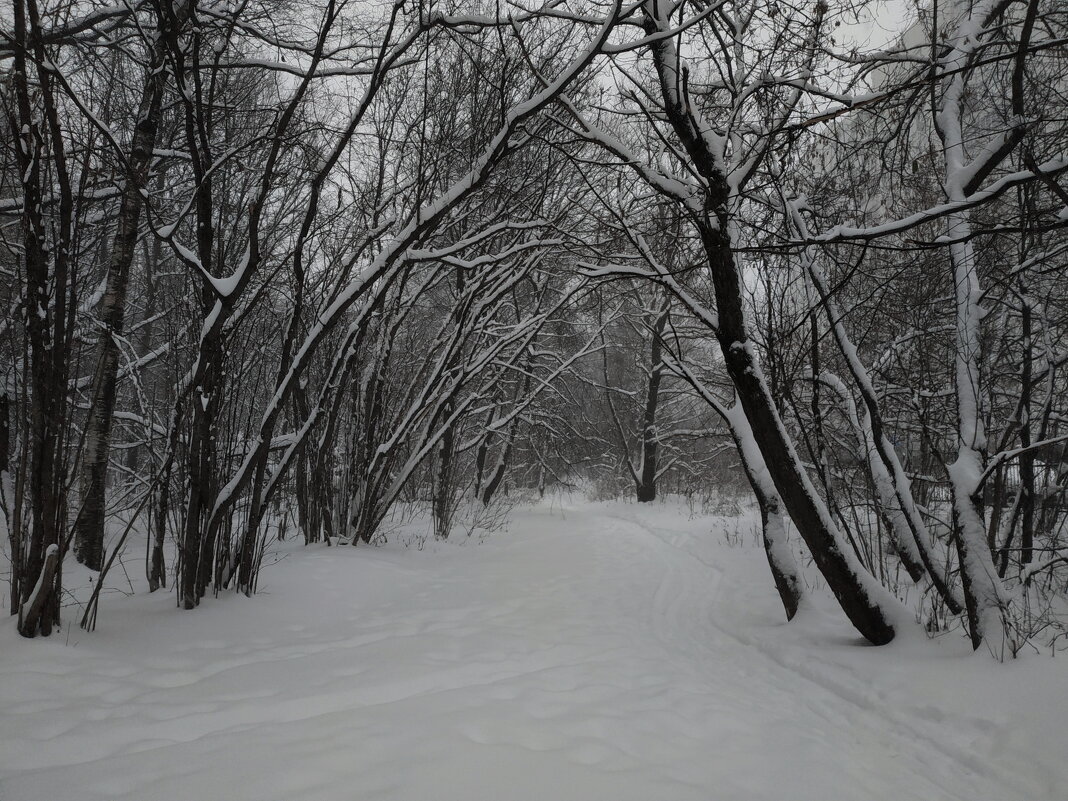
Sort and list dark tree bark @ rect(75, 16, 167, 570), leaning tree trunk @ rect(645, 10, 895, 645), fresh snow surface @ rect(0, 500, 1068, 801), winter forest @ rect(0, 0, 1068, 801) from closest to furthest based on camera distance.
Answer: fresh snow surface @ rect(0, 500, 1068, 801)
winter forest @ rect(0, 0, 1068, 801)
leaning tree trunk @ rect(645, 10, 895, 645)
dark tree bark @ rect(75, 16, 167, 570)

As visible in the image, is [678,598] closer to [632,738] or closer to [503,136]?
[632,738]

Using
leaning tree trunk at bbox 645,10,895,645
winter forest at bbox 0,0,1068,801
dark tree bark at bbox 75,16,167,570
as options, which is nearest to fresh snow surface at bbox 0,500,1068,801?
winter forest at bbox 0,0,1068,801

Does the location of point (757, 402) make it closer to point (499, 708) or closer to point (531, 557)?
point (499, 708)

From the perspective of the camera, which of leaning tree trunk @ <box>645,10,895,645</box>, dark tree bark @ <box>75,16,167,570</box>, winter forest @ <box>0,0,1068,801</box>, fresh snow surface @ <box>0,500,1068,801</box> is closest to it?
fresh snow surface @ <box>0,500,1068,801</box>

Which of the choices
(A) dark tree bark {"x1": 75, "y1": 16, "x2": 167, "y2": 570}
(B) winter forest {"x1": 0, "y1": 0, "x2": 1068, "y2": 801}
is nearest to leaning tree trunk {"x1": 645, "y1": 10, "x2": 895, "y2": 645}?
(B) winter forest {"x1": 0, "y1": 0, "x2": 1068, "y2": 801}

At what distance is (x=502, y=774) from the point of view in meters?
1.70

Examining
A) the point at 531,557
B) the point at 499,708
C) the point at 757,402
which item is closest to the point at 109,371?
the point at 531,557

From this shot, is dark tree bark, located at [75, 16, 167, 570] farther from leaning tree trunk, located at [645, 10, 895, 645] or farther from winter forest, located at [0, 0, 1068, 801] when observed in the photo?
leaning tree trunk, located at [645, 10, 895, 645]

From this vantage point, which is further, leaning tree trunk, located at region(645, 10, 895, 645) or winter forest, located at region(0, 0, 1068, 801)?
leaning tree trunk, located at region(645, 10, 895, 645)

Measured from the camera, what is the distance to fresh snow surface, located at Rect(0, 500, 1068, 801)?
1.69 m

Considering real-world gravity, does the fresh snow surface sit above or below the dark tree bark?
below

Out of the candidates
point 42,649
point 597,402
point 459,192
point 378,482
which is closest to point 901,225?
point 459,192

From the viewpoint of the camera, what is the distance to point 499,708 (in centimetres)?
224

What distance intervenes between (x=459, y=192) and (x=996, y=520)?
4.35 meters
